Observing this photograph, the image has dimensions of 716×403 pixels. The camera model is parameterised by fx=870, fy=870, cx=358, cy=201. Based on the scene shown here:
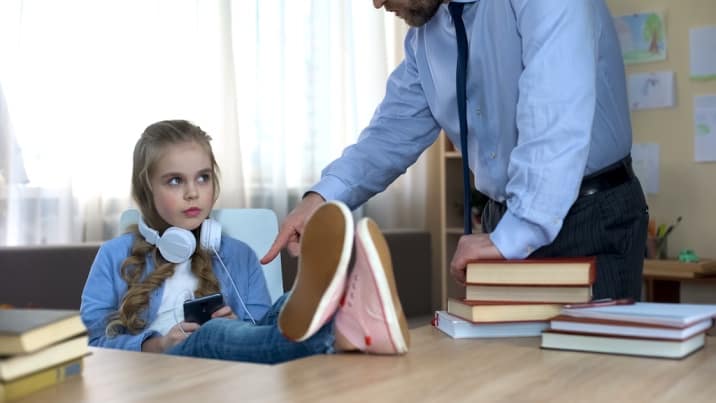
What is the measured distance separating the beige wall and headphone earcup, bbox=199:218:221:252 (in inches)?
94.2

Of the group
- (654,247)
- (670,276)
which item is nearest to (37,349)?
(670,276)

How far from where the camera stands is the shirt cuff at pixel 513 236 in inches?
54.8

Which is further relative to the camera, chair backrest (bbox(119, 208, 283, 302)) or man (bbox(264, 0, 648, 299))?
chair backrest (bbox(119, 208, 283, 302))

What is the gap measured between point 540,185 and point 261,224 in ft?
3.23

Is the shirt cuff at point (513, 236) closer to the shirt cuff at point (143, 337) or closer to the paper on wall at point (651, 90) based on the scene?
the shirt cuff at point (143, 337)

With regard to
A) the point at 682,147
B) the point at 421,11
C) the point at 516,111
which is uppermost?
the point at 421,11

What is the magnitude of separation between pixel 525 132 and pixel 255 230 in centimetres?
94

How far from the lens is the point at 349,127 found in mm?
4039

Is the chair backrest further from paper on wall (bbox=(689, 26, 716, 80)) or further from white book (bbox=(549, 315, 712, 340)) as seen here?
paper on wall (bbox=(689, 26, 716, 80))

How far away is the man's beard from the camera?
1713 millimetres

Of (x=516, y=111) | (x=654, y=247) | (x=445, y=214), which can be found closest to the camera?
(x=516, y=111)

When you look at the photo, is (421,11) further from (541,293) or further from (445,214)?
(445,214)

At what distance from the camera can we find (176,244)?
1.89 meters

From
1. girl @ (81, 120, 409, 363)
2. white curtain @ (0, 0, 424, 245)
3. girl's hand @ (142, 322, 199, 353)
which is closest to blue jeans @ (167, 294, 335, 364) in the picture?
girl @ (81, 120, 409, 363)
